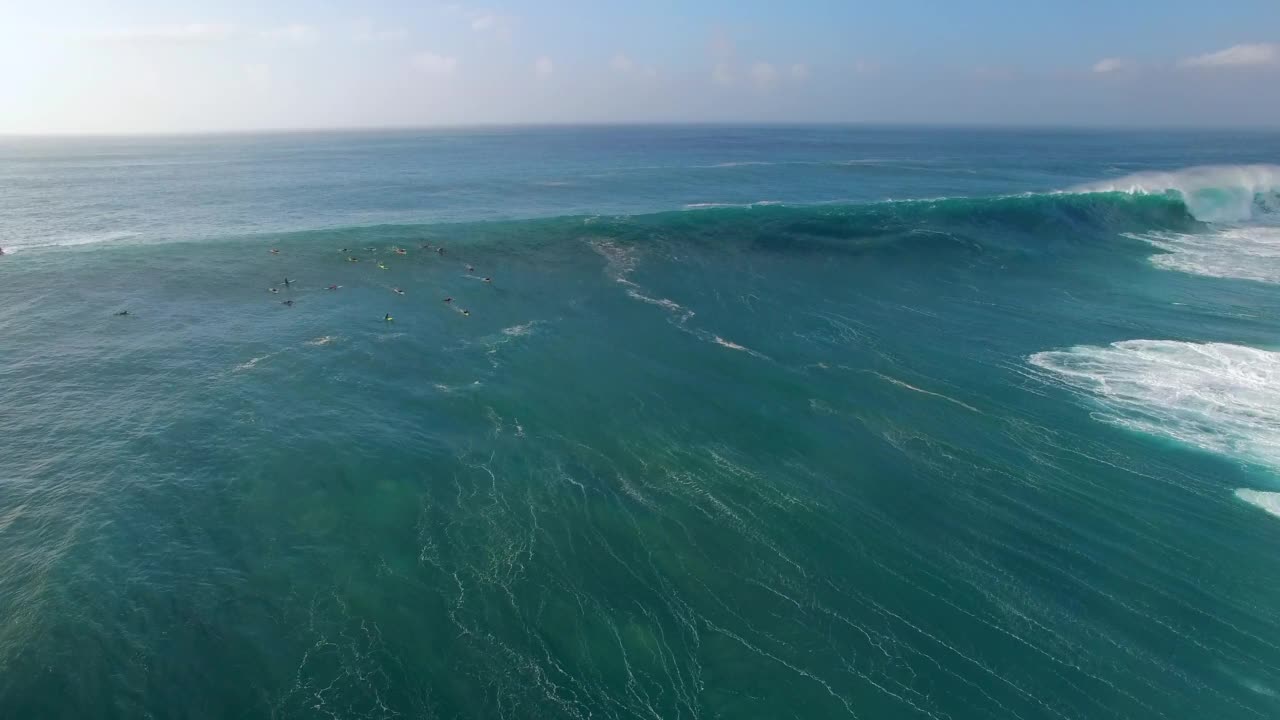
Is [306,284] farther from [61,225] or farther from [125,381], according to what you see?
[61,225]

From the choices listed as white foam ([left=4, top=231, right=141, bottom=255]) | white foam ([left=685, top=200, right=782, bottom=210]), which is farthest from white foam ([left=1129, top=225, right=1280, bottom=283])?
white foam ([left=4, top=231, right=141, bottom=255])

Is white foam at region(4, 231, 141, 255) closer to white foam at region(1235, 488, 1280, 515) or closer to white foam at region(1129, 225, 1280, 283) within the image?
white foam at region(1235, 488, 1280, 515)

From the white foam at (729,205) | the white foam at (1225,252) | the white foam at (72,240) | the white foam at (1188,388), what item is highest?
the white foam at (729,205)

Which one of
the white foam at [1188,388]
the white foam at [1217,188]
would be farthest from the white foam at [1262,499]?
the white foam at [1217,188]

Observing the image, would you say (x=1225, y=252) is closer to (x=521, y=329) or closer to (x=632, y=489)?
(x=521, y=329)

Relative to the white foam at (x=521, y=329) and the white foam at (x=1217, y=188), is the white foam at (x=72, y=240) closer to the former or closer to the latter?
the white foam at (x=521, y=329)

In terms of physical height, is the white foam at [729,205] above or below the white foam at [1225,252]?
→ above
